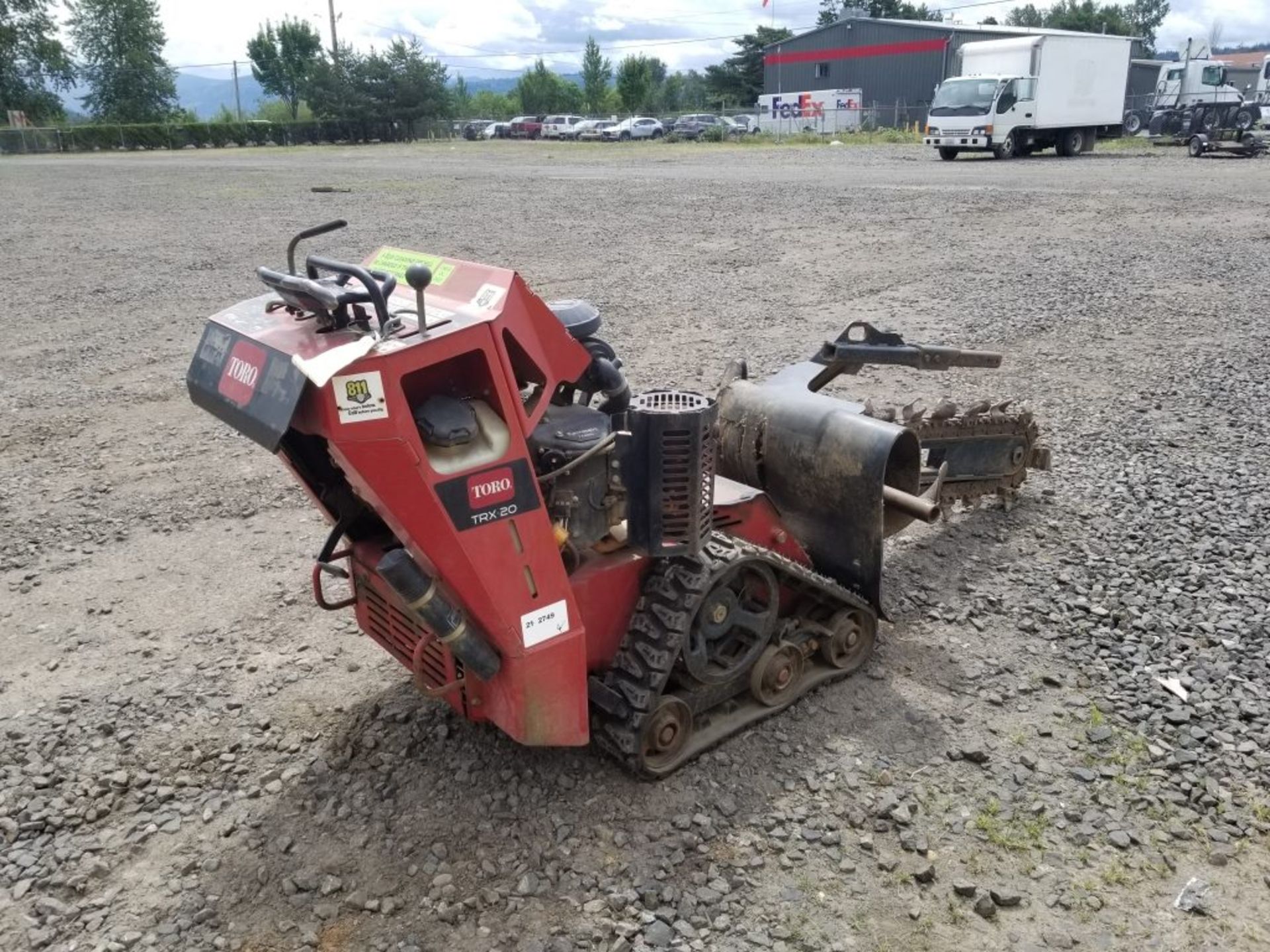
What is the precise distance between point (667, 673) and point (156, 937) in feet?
5.47

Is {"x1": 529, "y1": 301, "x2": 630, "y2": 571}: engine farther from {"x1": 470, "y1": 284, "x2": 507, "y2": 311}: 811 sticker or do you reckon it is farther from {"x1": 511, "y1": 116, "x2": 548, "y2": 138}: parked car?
{"x1": 511, "y1": 116, "x2": 548, "y2": 138}: parked car

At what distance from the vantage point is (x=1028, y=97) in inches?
1121

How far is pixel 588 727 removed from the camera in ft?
11.0

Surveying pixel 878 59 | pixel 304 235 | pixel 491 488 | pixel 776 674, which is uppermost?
pixel 878 59

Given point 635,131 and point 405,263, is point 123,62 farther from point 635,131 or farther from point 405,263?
point 405,263

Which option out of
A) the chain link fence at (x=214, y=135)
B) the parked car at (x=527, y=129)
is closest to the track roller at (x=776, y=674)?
the chain link fence at (x=214, y=135)

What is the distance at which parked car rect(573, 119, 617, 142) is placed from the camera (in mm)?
54688

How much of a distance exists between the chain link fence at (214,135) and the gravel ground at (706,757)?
176 ft

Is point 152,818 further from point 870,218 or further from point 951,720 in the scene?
point 870,218

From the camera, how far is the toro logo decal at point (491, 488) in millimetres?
2812

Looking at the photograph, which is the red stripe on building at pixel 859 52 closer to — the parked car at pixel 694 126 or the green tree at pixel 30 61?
the parked car at pixel 694 126

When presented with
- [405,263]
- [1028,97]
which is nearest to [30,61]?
[1028,97]

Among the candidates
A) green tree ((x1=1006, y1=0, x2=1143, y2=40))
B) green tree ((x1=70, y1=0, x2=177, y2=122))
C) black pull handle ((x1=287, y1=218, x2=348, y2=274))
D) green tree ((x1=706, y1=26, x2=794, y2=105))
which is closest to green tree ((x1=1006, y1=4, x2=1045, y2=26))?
green tree ((x1=1006, y1=0, x2=1143, y2=40))

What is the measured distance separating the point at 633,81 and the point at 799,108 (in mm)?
27092
